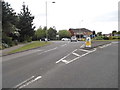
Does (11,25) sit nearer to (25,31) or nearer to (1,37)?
(1,37)

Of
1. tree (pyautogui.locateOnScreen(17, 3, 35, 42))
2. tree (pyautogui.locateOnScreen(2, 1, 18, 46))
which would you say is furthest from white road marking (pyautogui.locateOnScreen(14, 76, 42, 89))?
tree (pyautogui.locateOnScreen(17, 3, 35, 42))

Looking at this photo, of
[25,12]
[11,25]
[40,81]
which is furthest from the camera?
[25,12]

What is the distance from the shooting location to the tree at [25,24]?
1966 inches

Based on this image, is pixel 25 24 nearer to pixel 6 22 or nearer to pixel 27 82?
pixel 6 22

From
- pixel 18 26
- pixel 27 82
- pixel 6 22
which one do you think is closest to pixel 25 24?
pixel 18 26

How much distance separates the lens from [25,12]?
53.5 m

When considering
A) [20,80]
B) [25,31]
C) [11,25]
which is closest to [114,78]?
[20,80]

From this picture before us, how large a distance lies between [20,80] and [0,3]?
94.5 feet

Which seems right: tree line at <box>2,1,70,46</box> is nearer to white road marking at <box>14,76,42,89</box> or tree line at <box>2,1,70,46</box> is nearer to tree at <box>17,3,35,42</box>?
tree at <box>17,3,35,42</box>

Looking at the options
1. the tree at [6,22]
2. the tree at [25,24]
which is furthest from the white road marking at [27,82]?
the tree at [25,24]

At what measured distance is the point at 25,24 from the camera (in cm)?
4978

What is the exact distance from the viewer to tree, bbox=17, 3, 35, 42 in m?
49.9

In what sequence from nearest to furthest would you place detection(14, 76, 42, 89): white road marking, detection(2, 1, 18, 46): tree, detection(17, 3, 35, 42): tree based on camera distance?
1. detection(14, 76, 42, 89): white road marking
2. detection(2, 1, 18, 46): tree
3. detection(17, 3, 35, 42): tree

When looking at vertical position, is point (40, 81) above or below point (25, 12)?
below
